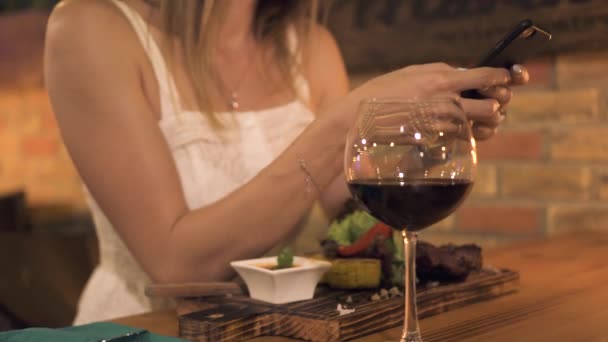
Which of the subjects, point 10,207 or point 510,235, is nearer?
point 510,235

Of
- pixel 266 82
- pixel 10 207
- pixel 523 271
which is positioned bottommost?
pixel 10 207

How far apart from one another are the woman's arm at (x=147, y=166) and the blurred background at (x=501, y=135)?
1.54 ft

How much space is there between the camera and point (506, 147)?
1.99 meters

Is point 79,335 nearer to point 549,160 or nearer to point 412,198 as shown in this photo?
point 412,198

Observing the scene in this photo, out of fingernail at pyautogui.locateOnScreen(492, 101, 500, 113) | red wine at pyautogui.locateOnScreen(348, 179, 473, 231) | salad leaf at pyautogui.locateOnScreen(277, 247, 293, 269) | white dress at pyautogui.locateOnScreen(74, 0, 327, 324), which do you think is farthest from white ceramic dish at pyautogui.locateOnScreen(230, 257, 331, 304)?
white dress at pyautogui.locateOnScreen(74, 0, 327, 324)

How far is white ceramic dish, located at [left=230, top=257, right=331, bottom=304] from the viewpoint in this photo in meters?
0.92

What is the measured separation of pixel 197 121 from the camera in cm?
150

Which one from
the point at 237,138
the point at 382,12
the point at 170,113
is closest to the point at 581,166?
the point at 382,12

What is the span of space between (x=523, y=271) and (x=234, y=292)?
489 millimetres

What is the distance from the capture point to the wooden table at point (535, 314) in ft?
2.81

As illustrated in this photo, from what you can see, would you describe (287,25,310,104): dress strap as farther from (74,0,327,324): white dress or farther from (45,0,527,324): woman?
(74,0,327,324): white dress

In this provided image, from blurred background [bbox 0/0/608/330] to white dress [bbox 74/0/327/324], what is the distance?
22 cm

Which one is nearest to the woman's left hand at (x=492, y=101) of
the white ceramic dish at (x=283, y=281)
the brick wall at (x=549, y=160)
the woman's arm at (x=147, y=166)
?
the woman's arm at (x=147, y=166)

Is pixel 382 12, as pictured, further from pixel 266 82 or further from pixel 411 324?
pixel 411 324
